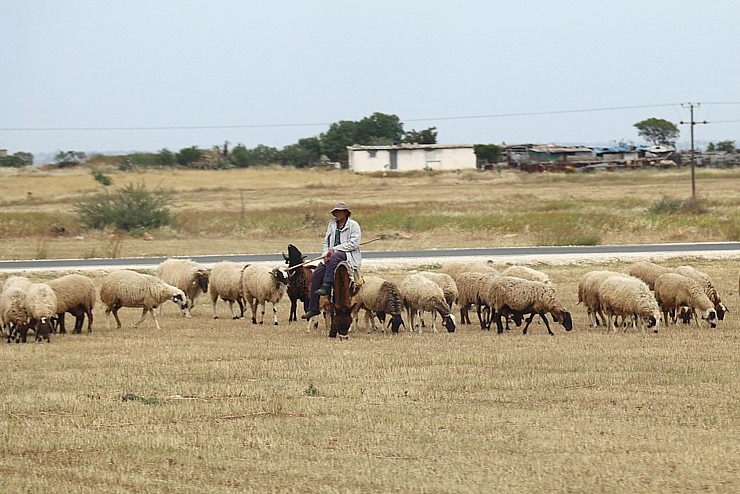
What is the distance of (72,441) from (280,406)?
8.75 feet

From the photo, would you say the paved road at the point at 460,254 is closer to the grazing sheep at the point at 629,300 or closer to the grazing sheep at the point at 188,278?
the grazing sheep at the point at 188,278

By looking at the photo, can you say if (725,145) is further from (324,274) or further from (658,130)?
(324,274)

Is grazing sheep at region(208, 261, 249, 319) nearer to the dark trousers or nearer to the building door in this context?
the dark trousers

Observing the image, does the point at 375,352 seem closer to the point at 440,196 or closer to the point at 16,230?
the point at 16,230

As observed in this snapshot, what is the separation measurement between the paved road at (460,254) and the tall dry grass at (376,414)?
17.2 meters

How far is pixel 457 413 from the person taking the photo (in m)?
12.3

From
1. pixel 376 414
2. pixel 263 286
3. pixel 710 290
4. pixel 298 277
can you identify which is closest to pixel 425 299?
pixel 298 277

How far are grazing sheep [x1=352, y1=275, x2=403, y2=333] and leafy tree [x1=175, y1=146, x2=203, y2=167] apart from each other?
352 ft

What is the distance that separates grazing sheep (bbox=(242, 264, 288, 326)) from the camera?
22.8 meters

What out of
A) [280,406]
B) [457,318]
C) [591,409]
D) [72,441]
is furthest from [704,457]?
[457,318]

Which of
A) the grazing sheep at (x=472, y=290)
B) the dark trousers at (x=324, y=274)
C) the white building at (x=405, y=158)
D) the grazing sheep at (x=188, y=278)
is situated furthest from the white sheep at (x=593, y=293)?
the white building at (x=405, y=158)

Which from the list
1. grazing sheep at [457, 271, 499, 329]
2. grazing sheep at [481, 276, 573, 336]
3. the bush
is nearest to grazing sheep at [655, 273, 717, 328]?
grazing sheep at [481, 276, 573, 336]

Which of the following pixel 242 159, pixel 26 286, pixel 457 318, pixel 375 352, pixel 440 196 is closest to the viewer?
pixel 375 352

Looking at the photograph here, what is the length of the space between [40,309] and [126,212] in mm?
33680
